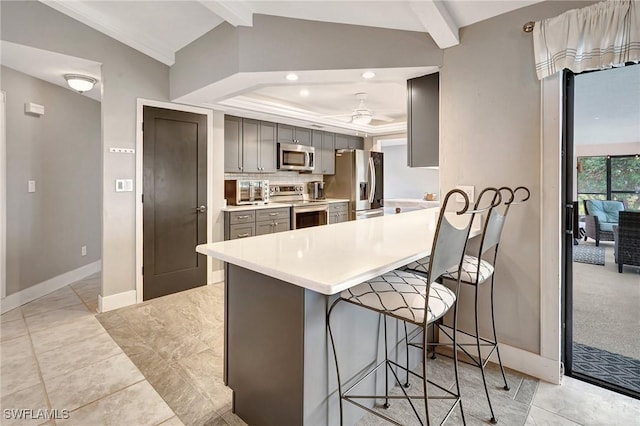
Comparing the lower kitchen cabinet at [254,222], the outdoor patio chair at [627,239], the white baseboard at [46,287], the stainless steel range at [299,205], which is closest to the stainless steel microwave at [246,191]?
the lower kitchen cabinet at [254,222]

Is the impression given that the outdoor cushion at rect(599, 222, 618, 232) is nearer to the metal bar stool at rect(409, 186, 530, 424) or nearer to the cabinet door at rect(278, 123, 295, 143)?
the metal bar stool at rect(409, 186, 530, 424)

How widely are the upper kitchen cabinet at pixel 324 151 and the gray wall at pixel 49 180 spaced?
3137 mm

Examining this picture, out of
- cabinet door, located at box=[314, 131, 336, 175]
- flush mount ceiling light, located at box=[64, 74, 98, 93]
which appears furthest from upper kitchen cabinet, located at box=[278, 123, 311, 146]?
flush mount ceiling light, located at box=[64, 74, 98, 93]

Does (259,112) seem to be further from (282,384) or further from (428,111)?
(282,384)

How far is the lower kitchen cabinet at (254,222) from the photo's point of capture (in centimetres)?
408

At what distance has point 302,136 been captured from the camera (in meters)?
5.27

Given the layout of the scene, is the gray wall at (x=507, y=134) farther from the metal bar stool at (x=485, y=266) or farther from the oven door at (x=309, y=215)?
the oven door at (x=309, y=215)

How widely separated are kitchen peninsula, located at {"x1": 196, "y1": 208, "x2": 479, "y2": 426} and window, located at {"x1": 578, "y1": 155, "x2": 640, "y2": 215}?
1.33m

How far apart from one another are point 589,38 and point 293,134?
389 cm

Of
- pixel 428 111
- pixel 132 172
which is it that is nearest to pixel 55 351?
pixel 132 172

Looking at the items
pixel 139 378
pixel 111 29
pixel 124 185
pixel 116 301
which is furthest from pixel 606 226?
pixel 111 29

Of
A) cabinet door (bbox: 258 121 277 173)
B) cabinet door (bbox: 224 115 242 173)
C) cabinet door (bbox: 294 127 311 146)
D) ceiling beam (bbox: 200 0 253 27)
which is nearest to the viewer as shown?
ceiling beam (bbox: 200 0 253 27)

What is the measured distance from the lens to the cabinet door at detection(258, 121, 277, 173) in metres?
4.67

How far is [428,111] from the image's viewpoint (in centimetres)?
250
